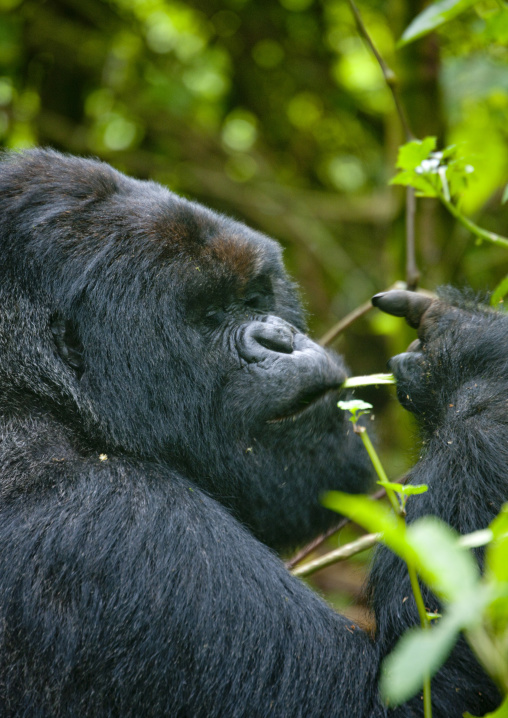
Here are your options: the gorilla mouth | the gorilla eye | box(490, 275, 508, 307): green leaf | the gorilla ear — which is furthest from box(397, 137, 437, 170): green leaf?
the gorilla ear

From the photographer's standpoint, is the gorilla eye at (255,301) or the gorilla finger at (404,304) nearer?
the gorilla finger at (404,304)

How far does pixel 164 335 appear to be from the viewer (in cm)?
216

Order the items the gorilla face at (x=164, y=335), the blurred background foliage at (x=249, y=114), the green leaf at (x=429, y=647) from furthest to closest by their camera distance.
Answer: the blurred background foliage at (x=249, y=114) < the gorilla face at (x=164, y=335) < the green leaf at (x=429, y=647)

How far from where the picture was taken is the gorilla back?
1769 millimetres

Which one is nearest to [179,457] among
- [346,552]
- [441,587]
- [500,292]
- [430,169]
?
[346,552]

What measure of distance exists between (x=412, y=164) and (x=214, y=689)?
5.13 ft

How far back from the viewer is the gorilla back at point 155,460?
1.77 metres

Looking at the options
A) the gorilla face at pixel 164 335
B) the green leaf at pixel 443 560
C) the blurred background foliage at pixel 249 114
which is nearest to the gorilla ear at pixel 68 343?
the gorilla face at pixel 164 335

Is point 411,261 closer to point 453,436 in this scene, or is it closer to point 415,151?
point 415,151

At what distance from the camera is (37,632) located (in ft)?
5.82

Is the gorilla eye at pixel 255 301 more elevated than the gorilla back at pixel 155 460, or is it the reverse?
the gorilla eye at pixel 255 301

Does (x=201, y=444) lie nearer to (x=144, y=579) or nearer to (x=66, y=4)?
(x=144, y=579)

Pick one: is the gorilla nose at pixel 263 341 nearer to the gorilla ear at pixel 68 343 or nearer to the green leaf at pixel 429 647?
the gorilla ear at pixel 68 343

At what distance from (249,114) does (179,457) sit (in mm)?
4721
